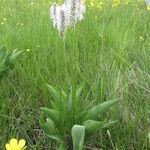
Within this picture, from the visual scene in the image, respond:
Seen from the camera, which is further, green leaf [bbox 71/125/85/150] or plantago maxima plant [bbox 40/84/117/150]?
plantago maxima plant [bbox 40/84/117/150]

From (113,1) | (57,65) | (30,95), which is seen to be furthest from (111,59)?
(113,1)

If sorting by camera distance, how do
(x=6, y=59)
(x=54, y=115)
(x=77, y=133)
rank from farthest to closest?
1. (x=6, y=59)
2. (x=54, y=115)
3. (x=77, y=133)

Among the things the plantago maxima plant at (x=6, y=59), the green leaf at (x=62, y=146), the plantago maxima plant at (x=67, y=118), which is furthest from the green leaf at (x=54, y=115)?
the plantago maxima plant at (x=6, y=59)

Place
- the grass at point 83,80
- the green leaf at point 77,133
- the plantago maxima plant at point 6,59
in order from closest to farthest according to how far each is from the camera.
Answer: the green leaf at point 77,133, the grass at point 83,80, the plantago maxima plant at point 6,59

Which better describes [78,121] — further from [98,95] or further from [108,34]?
[108,34]

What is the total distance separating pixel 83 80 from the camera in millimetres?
1985

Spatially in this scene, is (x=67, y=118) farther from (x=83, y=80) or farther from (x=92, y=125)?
(x=83, y=80)

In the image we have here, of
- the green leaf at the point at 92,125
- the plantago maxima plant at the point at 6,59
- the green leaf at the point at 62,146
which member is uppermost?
the plantago maxima plant at the point at 6,59

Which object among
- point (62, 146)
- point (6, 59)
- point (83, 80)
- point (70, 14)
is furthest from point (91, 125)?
point (6, 59)

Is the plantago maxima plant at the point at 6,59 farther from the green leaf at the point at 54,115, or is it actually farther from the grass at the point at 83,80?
the green leaf at the point at 54,115

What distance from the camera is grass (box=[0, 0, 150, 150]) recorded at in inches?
63.4

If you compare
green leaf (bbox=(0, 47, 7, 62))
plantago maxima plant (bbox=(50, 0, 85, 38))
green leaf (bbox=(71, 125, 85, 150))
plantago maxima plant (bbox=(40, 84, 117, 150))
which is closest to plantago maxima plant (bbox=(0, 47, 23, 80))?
green leaf (bbox=(0, 47, 7, 62))

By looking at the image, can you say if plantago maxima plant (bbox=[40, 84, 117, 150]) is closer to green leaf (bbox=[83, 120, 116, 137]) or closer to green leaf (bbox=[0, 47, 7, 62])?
green leaf (bbox=[83, 120, 116, 137])

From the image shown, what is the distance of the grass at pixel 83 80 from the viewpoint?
161 cm
